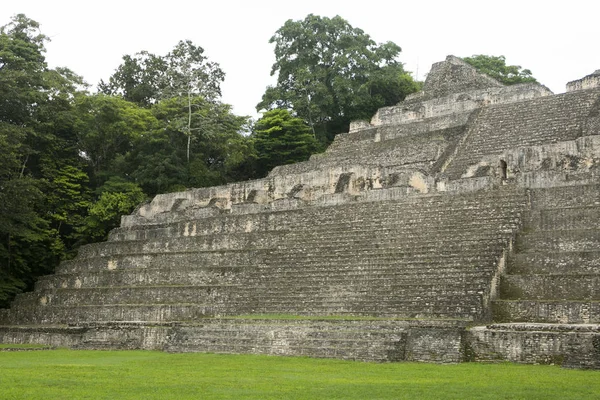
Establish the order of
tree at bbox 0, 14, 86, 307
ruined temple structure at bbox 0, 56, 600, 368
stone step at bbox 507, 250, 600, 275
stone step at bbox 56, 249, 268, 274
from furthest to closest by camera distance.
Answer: tree at bbox 0, 14, 86, 307
stone step at bbox 56, 249, 268, 274
stone step at bbox 507, 250, 600, 275
ruined temple structure at bbox 0, 56, 600, 368

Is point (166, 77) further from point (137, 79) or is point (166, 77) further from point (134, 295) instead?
point (134, 295)

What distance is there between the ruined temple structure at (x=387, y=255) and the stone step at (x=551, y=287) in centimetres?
3

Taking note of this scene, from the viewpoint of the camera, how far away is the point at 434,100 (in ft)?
104

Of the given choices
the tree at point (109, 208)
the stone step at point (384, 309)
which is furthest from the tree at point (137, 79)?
the stone step at point (384, 309)

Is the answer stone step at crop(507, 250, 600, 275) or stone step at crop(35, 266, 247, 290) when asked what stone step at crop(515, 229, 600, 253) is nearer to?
Result: stone step at crop(507, 250, 600, 275)

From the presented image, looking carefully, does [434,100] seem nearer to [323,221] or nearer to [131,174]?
[323,221]

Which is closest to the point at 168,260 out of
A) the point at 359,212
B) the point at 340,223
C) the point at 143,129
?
the point at 340,223

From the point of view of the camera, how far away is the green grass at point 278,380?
30.9ft

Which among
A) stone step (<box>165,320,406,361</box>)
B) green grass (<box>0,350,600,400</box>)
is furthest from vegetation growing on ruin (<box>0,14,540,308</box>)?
green grass (<box>0,350,600,400</box>)

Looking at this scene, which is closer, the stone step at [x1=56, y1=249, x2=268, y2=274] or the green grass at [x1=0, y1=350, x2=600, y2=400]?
the green grass at [x1=0, y1=350, x2=600, y2=400]

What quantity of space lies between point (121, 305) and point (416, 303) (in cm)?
993

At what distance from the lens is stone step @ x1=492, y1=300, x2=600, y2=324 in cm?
1488

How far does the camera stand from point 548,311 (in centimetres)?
1545

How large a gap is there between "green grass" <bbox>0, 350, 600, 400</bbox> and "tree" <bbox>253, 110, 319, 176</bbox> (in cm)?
2269
